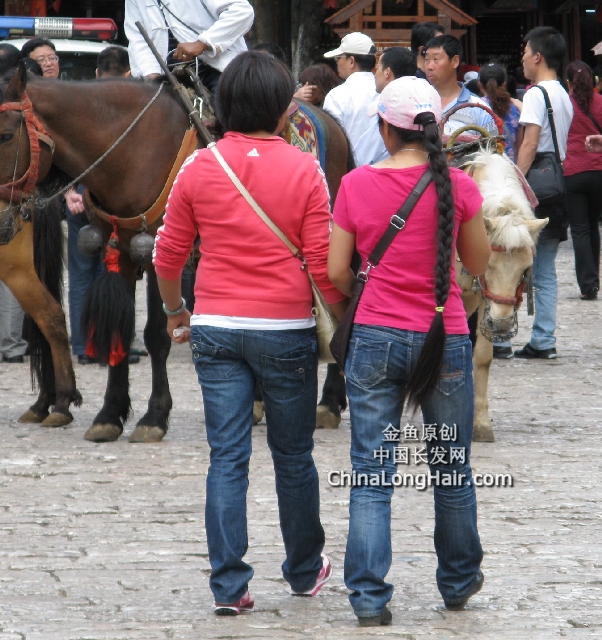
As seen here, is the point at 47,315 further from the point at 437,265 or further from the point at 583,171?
the point at 583,171

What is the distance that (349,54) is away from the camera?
10.3 m

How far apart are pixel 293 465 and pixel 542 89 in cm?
663

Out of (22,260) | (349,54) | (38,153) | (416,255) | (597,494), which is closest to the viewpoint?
(416,255)

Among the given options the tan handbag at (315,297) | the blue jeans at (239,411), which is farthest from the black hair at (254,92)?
the blue jeans at (239,411)

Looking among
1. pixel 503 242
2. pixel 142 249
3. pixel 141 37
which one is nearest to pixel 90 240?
pixel 142 249

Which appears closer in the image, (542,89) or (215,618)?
(215,618)

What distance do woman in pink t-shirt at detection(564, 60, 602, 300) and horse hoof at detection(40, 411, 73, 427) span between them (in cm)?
673

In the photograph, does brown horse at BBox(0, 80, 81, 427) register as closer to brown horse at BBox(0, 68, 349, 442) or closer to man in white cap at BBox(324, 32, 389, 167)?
brown horse at BBox(0, 68, 349, 442)

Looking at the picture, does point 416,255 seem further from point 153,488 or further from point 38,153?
point 38,153

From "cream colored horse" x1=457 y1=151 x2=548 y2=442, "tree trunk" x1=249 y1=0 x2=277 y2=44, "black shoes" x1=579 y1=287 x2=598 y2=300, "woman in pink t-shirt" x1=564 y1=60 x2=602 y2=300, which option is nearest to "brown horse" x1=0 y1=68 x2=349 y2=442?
"cream colored horse" x1=457 y1=151 x2=548 y2=442

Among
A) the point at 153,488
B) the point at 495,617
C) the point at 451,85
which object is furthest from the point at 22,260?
the point at 495,617

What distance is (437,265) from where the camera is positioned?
163 inches

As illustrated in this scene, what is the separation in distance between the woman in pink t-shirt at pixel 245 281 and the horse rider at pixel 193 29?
3184mm

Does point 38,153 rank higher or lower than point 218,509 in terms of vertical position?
higher
